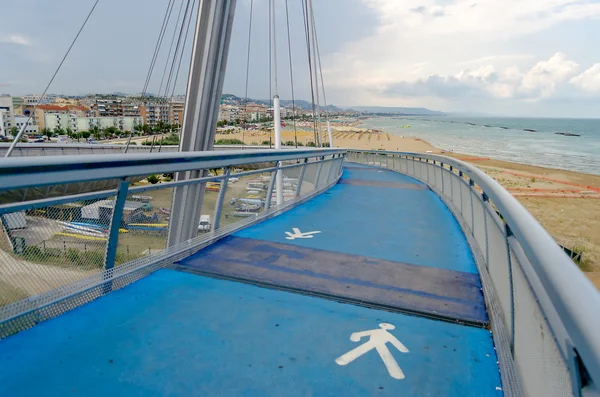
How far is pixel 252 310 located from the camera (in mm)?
3771

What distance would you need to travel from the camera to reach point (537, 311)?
206 cm

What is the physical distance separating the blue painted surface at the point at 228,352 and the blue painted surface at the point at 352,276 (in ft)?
1.12

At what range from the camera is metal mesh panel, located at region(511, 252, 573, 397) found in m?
1.66

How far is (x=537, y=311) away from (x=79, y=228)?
10.2 ft

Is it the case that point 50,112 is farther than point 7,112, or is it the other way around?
point 50,112

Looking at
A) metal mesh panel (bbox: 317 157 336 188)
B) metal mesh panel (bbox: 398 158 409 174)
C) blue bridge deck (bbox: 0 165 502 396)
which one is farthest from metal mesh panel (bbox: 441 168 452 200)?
metal mesh panel (bbox: 398 158 409 174)

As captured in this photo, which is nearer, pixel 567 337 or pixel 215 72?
pixel 567 337

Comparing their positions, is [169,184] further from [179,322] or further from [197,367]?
[197,367]

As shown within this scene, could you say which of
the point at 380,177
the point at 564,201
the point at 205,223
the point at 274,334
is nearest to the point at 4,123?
the point at 380,177

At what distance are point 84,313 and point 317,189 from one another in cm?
845

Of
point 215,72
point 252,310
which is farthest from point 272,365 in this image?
point 215,72

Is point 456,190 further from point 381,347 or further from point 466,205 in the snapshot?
point 381,347

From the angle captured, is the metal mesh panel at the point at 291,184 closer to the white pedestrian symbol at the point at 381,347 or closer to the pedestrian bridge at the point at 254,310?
the pedestrian bridge at the point at 254,310

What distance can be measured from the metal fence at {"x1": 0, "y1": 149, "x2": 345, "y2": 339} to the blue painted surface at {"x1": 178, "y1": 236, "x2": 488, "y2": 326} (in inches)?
22.6
